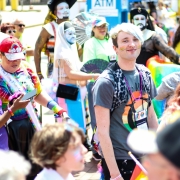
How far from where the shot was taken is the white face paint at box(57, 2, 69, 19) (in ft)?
24.4

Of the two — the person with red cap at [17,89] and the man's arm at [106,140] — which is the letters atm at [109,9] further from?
the man's arm at [106,140]

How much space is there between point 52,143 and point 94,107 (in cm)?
103

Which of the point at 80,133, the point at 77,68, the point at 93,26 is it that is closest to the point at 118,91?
the point at 80,133

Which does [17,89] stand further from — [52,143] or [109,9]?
[109,9]

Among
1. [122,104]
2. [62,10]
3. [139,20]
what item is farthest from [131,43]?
[62,10]

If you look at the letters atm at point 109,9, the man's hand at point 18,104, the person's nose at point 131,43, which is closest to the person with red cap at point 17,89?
the man's hand at point 18,104

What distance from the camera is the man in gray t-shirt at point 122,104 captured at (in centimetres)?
354

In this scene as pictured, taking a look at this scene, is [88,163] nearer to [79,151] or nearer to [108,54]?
[108,54]

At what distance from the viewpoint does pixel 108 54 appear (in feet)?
20.9

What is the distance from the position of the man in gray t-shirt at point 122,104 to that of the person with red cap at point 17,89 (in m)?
0.86

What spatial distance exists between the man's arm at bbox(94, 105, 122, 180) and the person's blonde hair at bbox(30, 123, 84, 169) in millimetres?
891

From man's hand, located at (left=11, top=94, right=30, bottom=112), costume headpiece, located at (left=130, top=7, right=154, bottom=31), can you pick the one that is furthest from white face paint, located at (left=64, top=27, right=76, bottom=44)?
man's hand, located at (left=11, top=94, right=30, bottom=112)

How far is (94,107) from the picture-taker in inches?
142

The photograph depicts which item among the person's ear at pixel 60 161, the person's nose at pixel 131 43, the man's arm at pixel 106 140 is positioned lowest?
the man's arm at pixel 106 140
